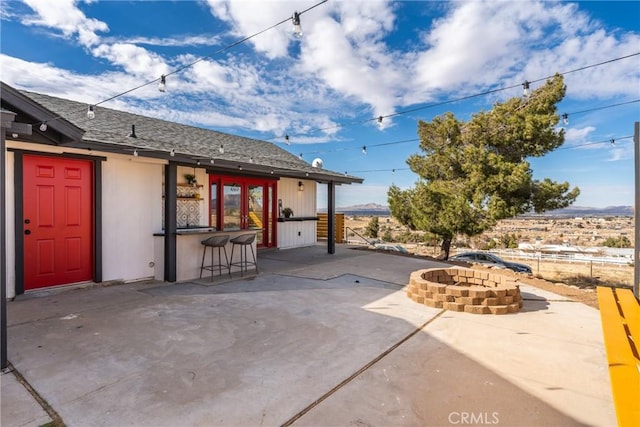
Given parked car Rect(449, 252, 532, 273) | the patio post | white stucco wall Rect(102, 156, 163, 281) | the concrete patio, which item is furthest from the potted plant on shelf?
parked car Rect(449, 252, 532, 273)

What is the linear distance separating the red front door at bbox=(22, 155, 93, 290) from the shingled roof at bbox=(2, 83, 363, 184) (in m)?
0.79

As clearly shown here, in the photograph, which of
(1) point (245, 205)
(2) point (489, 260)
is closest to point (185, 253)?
(1) point (245, 205)

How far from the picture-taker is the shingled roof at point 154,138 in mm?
5133

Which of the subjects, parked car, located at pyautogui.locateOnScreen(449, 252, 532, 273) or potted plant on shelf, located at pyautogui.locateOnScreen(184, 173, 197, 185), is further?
parked car, located at pyautogui.locateOnScreen(449, 252, 532, 273)

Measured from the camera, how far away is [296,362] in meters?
2.90

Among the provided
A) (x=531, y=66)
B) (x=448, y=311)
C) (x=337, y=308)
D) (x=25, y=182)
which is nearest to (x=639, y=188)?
(x=448, y=311)

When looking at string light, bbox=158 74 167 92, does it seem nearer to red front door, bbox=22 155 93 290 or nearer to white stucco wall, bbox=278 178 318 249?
red front door, bbox=22 155 93 290

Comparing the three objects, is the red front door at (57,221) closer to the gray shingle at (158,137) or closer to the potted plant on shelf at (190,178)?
the gray shingle at (158,137)

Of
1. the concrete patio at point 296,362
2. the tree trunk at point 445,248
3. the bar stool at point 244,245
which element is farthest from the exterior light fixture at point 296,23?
the tree trunk at point 445,248

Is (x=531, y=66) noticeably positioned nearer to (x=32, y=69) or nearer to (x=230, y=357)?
(x=230, y=357)

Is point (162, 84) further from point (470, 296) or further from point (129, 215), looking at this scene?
point (470, 296)

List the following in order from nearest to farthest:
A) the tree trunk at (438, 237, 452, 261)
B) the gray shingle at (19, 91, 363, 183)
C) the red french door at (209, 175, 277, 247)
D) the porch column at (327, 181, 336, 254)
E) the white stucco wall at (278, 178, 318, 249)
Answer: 1. the gray shingle at (19, 91, 363, 183)
2. the red french door at (209, 175, 277, 247)
3. the porch column at (327, 181, 336, 254)
4. the white stucco wall at (278, 178, 318, 249)
5. the tree trunk at (438, 237, 452, 261)

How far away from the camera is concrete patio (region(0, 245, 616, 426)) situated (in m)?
2.16

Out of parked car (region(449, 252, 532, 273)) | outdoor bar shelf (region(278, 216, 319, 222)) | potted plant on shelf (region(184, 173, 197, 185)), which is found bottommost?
parked car (region(449, 252, 532, 273))
